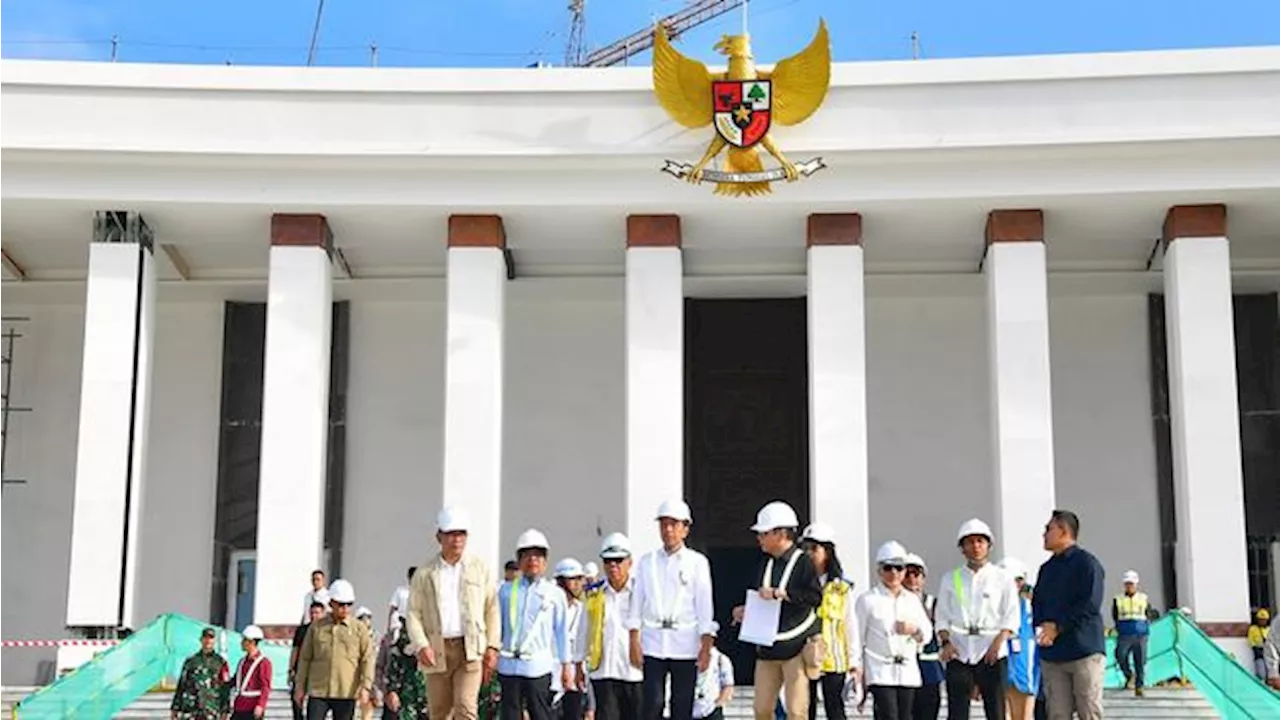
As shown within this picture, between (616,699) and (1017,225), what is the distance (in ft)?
43.3

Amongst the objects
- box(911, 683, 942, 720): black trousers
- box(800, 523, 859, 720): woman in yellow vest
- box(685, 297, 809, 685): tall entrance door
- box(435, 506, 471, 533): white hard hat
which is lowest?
box(911, 683, 942, 720): black trousers

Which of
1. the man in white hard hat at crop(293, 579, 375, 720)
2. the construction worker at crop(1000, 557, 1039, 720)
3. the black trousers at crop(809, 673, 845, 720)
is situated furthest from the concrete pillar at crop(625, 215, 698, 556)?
the black trousers at crop(809, 673, 845, 720)

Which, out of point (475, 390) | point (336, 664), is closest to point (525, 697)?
point (336, 664)

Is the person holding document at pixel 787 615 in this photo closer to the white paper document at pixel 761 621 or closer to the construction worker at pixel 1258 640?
the white paper document at pixel 761 621

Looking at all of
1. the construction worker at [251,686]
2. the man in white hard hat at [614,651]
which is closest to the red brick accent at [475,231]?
the construction worker at [251,686]

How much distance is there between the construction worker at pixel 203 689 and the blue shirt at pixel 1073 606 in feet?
26.2

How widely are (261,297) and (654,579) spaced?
729 inches

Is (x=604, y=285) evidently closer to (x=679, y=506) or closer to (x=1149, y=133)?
(x=1149, y=133)

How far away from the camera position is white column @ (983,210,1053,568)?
22922 millimetres

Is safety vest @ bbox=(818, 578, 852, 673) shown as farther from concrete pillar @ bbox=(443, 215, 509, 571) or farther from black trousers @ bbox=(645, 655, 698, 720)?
concrete pillar @ bbox=(443, 215, 509, 571)

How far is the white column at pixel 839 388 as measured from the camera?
2322 centimetres

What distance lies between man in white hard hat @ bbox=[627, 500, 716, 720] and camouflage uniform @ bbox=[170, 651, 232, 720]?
18.2ft

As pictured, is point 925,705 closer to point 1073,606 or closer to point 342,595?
point 1073,606

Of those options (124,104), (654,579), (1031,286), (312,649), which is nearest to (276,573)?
(124,104)
